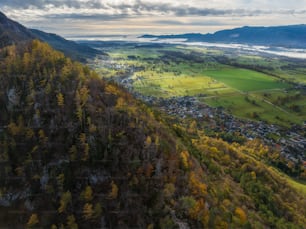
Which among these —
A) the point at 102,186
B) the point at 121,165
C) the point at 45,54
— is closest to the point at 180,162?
the point at 121,165

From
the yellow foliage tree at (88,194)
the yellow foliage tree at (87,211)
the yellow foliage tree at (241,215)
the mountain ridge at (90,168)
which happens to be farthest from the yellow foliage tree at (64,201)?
the yellow foliage tree at (241,215)

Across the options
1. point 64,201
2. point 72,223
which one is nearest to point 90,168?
point 64,201

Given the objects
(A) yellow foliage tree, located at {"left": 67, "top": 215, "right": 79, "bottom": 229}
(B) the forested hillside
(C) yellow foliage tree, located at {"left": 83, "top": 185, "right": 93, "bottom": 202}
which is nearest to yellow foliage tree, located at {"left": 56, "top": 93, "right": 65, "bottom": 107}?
(B) the forested hillside

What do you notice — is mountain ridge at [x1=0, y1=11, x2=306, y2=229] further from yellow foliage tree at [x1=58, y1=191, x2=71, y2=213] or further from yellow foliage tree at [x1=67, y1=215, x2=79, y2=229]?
yellow foliage tree at [x1=58, y1=191, x2=71, y2=213]

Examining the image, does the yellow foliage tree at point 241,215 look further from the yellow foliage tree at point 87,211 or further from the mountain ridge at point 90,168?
the yellow foliage tree at point 87,211

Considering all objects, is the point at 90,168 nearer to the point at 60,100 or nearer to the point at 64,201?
the point at 64,201

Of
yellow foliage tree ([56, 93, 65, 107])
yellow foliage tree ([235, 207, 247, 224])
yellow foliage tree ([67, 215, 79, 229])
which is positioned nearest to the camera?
yellow foliage tree ([67, 215, 79, 229])

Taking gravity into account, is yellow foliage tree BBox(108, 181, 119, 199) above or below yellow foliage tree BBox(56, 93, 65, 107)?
below

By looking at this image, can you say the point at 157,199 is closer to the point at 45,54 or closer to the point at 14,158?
the point at 14,158
